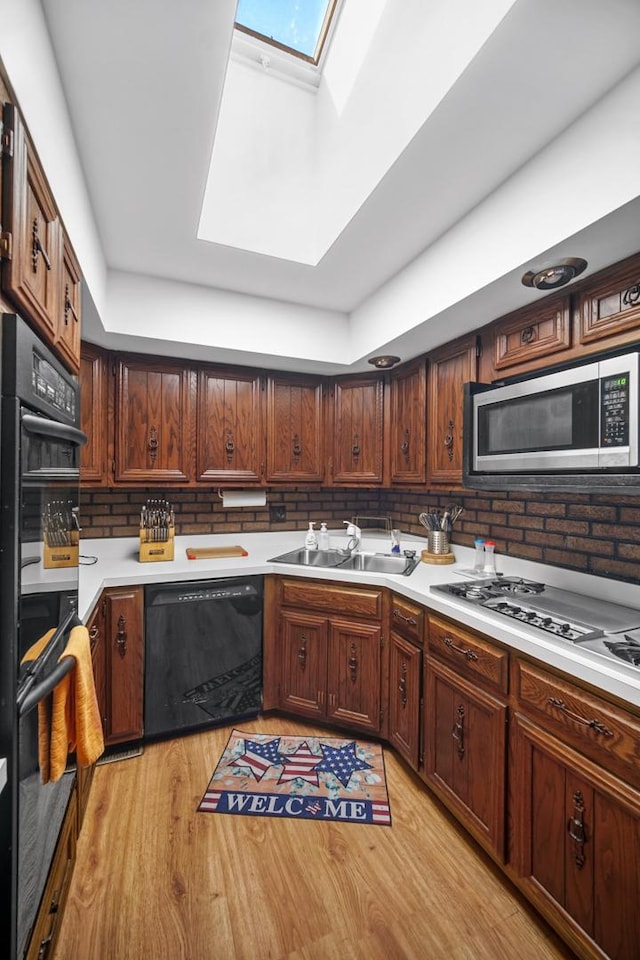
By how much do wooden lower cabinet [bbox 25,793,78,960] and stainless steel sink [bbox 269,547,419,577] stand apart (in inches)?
56.1

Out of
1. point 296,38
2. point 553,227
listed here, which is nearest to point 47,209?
point 296,38

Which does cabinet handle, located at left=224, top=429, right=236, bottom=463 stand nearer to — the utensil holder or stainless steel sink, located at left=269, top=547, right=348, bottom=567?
stainless steel sink, located at left=269, top=547, right=348, bottom=567

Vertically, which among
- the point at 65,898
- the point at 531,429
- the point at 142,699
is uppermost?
the point at 531,429

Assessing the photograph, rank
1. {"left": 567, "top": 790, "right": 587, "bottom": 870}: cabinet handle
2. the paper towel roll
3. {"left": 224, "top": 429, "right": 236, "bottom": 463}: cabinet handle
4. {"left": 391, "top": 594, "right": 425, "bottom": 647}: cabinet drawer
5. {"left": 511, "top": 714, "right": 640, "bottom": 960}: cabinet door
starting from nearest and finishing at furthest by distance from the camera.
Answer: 1. {"left": 511, "top": 714, "right": 640, "bottom": 960}: cabinet door
2. {"left": 567, "top": 790, "right": 587, "bottom": 870}: cabinet handle
3. {"left": 391, "top": 594, "right": 425, "bottom": 647}: cabinet drawer
4. {"left": 224, "top": 429, "right": 236, "bottom": 463}: cabinet handle
5. the paper towel roll

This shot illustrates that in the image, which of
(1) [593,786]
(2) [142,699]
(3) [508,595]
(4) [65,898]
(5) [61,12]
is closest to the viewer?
(5) [61,12]

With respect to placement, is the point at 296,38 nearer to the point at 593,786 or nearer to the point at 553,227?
the point at 553,227

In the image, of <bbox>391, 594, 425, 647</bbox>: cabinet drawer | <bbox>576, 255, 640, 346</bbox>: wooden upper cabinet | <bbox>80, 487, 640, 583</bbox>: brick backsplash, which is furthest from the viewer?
<bbox>391, 594, 425, 647</bbox>: cabinet drawer

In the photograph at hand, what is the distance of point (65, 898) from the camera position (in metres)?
1.37

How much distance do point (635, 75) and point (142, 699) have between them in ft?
9.75

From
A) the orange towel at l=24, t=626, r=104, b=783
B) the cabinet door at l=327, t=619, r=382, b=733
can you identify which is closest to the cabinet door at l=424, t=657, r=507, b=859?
the cabinet door at l=327, t=619, r=382, b=733

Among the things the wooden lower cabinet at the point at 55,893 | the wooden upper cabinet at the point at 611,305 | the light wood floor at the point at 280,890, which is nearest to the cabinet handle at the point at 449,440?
the wooden upper cabinet at the point at 611,305

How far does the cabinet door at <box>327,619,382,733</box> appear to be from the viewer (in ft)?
7.38

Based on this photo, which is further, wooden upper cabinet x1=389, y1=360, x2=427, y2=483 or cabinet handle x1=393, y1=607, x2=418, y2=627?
wooden upper cabinet x1=389, y1=360, x2=427, y2=483

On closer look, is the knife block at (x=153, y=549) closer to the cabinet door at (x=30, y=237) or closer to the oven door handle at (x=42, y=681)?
the oven door handle at (x=42, y=681)
